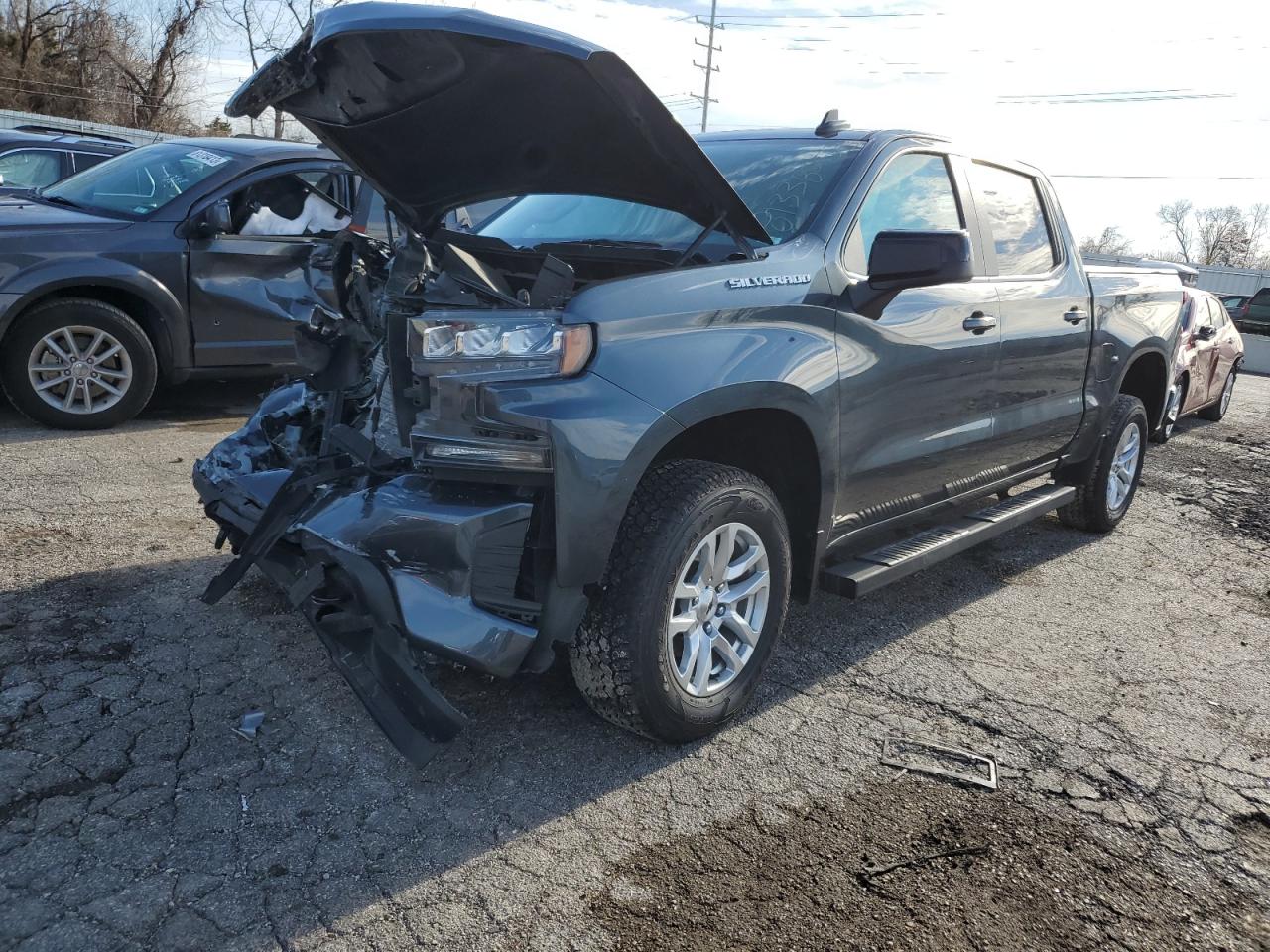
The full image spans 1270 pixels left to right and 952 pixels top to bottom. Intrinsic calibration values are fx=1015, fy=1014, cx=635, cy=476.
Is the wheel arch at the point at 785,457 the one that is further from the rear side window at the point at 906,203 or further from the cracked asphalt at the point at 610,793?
the rear side window at the point at 906,203

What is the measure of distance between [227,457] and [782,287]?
85.5 inches

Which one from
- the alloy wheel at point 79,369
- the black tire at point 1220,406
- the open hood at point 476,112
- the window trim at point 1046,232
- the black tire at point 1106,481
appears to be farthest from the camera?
the black tire at point 1220,406

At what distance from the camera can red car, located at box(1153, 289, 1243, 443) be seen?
29.7ft

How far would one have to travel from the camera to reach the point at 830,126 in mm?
4047

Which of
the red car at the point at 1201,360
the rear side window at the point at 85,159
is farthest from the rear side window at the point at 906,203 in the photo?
the rear side window at the point at 85,159

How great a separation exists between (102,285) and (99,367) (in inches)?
19.7

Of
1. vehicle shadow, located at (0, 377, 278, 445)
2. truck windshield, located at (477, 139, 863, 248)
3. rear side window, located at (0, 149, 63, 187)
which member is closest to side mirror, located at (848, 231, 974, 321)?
truck windshield, located at (477, 139, 863, 248)

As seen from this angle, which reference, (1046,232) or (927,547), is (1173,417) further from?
(927,547)

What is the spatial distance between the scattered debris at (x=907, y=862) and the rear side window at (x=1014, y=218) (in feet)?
8.64

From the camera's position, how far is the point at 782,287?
3230 mm

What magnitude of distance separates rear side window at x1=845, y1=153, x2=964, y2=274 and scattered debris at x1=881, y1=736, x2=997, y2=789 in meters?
1.61

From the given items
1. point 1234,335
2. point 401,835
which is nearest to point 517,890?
point 401,835

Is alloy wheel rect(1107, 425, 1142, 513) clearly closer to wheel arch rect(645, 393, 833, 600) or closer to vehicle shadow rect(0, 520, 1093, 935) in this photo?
vehicle shadow rect(0, 520, 1093, 935)

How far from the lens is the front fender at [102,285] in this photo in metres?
5.86
